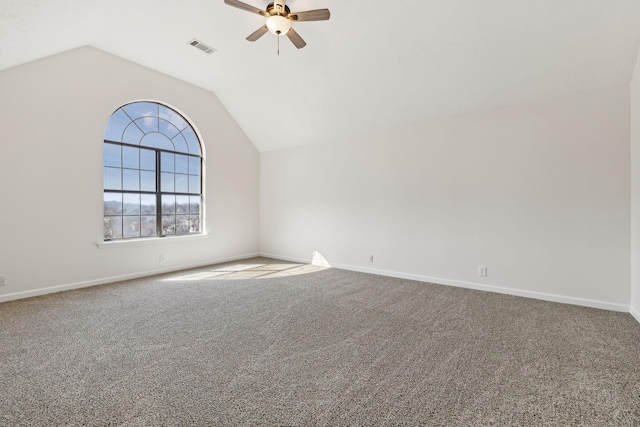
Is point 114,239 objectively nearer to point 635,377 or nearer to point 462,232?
point 462,232

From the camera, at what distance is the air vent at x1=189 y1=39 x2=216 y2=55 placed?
3.90 metres

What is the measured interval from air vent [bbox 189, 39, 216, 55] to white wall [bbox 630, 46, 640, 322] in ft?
15.8

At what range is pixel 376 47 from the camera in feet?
11.5

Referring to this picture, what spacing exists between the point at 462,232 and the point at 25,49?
5492 millimetres

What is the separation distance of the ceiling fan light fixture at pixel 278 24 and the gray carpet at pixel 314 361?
2880mm

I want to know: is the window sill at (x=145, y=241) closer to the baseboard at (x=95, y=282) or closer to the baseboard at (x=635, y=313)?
the baseboard at (x=95, y=282)

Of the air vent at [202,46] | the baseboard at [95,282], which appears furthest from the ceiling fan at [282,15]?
the baseboard at [95,282]

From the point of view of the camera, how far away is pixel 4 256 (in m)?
3.31

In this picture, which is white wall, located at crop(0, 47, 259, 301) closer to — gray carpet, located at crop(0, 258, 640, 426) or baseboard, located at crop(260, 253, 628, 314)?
gray carpet, located at crop(0, 258, 640, 426)

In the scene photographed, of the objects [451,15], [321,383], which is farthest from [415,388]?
[451,15]

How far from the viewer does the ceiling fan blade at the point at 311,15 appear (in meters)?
2.73

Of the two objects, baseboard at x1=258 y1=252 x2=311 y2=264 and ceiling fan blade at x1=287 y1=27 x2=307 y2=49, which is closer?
ceiling fan blade at x1=287 y1=27 x2=307 y2=49

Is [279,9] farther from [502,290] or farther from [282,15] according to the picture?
[502,290]

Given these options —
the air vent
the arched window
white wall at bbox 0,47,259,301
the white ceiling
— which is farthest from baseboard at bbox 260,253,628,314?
the air vent
